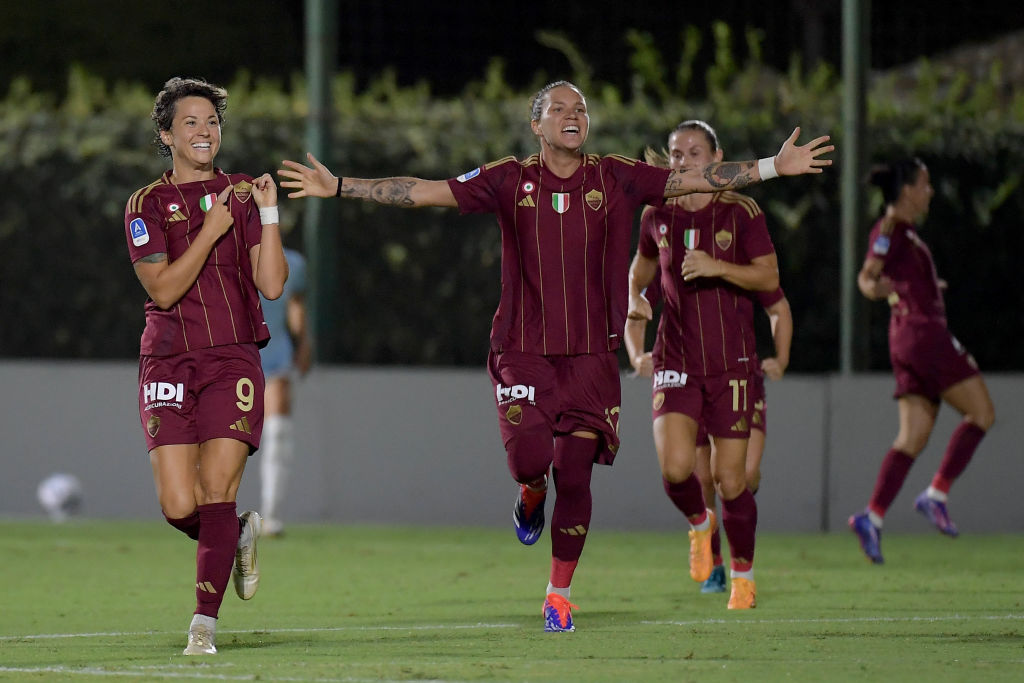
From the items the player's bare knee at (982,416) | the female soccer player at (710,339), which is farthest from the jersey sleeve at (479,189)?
the player's bare knee at (982,416)

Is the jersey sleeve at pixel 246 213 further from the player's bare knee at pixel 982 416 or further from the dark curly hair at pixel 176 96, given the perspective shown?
the player's bare knee at pixel 982 416

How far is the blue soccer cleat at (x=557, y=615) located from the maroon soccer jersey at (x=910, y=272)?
4135 mm

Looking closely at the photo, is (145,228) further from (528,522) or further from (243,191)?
(528,522)

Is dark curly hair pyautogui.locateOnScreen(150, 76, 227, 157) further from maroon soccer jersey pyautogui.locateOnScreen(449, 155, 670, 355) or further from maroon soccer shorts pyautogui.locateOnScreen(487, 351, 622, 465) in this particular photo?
maroon soccer shorts pyautogui.locateOnScreen(487, 351, 622, 465)

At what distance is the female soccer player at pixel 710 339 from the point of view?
8203mm

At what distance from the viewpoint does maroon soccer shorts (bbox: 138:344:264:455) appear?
6.62 meters

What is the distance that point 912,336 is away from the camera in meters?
10.7

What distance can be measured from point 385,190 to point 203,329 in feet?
3.47

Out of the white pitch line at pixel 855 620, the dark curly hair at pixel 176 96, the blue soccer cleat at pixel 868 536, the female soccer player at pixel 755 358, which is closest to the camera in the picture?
the dark curly hair at pixel 176 96

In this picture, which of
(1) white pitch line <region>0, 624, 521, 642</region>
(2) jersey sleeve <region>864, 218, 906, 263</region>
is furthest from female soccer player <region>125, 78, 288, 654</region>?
(2) jersey sleeve <region>864, 218, 906, 263</region>

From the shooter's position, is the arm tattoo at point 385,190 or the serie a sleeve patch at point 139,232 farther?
the arm tattoo at point 385,190

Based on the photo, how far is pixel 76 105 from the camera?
14.1m

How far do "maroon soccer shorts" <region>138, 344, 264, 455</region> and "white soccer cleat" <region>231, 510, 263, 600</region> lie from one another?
52cm

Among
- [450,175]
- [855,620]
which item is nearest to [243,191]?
[855,620]
